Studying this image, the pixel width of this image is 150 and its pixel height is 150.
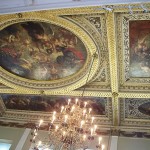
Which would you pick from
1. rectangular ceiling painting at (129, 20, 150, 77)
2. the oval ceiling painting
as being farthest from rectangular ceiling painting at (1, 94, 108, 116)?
rectangular ceiling painting at (129, 20, 150, 77)

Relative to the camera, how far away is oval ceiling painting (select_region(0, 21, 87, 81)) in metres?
7.80

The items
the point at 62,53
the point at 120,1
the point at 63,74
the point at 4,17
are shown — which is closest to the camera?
the point at 120,1

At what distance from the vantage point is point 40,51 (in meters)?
8.54

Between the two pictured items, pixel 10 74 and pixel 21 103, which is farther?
pixel 21 103

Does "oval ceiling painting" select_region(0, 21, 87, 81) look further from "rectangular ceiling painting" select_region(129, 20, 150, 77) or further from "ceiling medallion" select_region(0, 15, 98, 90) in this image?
"rectangular ceiling painting" select_region(129, 20, 150, 77)

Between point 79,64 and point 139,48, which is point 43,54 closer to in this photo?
point 79,64

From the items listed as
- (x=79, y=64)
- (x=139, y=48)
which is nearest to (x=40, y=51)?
(x=79, y=64)

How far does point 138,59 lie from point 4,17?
4473 mm

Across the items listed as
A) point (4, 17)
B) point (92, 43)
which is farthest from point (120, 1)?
point (4, 17)

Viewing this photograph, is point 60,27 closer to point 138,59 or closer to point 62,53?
point 62,53

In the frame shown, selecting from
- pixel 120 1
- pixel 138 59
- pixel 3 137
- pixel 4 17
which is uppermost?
pixel 138 59

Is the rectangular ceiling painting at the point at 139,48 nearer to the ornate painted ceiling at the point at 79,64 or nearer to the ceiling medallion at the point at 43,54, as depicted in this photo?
the ornate painted ceiling at the point at 79,64

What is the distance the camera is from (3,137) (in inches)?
424

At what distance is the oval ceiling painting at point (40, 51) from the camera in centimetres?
780
